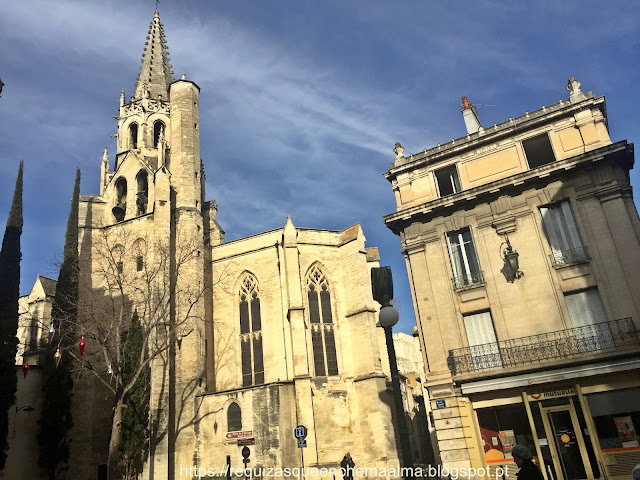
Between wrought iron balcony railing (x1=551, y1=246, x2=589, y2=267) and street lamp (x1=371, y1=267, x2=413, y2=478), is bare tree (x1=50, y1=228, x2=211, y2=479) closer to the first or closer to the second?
wrought iron balcony railing (x1=551, y1=246, x2=589, y2=267)

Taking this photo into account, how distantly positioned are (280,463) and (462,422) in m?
10.1

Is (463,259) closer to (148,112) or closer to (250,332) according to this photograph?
(250,332)

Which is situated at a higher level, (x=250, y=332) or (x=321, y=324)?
(x=250, y=332)

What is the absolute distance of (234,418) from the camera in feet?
75.5

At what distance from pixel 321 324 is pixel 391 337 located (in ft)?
58.4

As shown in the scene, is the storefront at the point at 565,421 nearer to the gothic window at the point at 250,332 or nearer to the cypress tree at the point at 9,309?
the gothic window at the point at 250,332

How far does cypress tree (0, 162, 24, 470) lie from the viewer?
2081 cm

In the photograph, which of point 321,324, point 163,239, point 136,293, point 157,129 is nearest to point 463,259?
point 321,324

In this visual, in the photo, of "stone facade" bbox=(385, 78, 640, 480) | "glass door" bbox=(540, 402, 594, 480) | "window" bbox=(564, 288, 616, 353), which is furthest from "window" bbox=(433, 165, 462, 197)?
"glass door" bbox=(540, 402, 594, 480)

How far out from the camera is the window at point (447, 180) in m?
16.9

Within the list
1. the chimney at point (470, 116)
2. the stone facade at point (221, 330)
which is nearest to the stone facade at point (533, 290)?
the chimney at point (470, 116)

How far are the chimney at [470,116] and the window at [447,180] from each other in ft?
11.8

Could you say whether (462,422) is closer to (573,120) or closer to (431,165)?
(431,165)

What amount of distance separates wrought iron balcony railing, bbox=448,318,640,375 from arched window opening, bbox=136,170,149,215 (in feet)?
72.1
